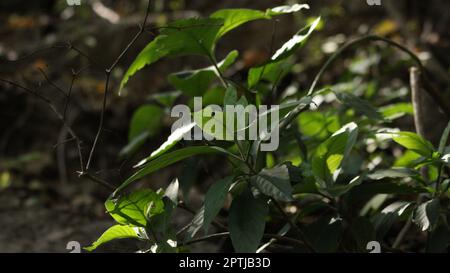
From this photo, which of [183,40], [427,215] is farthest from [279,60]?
[427,215]

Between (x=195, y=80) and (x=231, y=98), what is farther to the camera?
(x=195, y=80)

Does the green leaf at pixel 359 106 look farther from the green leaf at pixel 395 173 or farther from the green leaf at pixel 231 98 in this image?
the green leaf at pixel 231 98

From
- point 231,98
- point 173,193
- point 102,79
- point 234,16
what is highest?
point 102,79

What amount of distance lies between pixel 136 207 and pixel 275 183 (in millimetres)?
264

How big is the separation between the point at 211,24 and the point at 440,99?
2.08 ft

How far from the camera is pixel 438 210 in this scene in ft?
3.72

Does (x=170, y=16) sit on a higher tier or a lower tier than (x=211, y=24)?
higher

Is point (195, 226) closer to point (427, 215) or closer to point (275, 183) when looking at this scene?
point (275, 183)

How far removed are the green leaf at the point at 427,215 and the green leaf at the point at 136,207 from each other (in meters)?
0.47

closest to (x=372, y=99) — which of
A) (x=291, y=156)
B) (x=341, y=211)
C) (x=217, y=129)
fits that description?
(x=291, y=156)

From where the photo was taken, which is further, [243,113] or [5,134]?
[5,134]

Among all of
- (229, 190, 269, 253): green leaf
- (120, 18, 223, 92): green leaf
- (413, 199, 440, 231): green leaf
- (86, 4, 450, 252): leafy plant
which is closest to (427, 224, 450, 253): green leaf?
(86, 4, 450, 252): leafy plant

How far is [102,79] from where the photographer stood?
3.24 m
